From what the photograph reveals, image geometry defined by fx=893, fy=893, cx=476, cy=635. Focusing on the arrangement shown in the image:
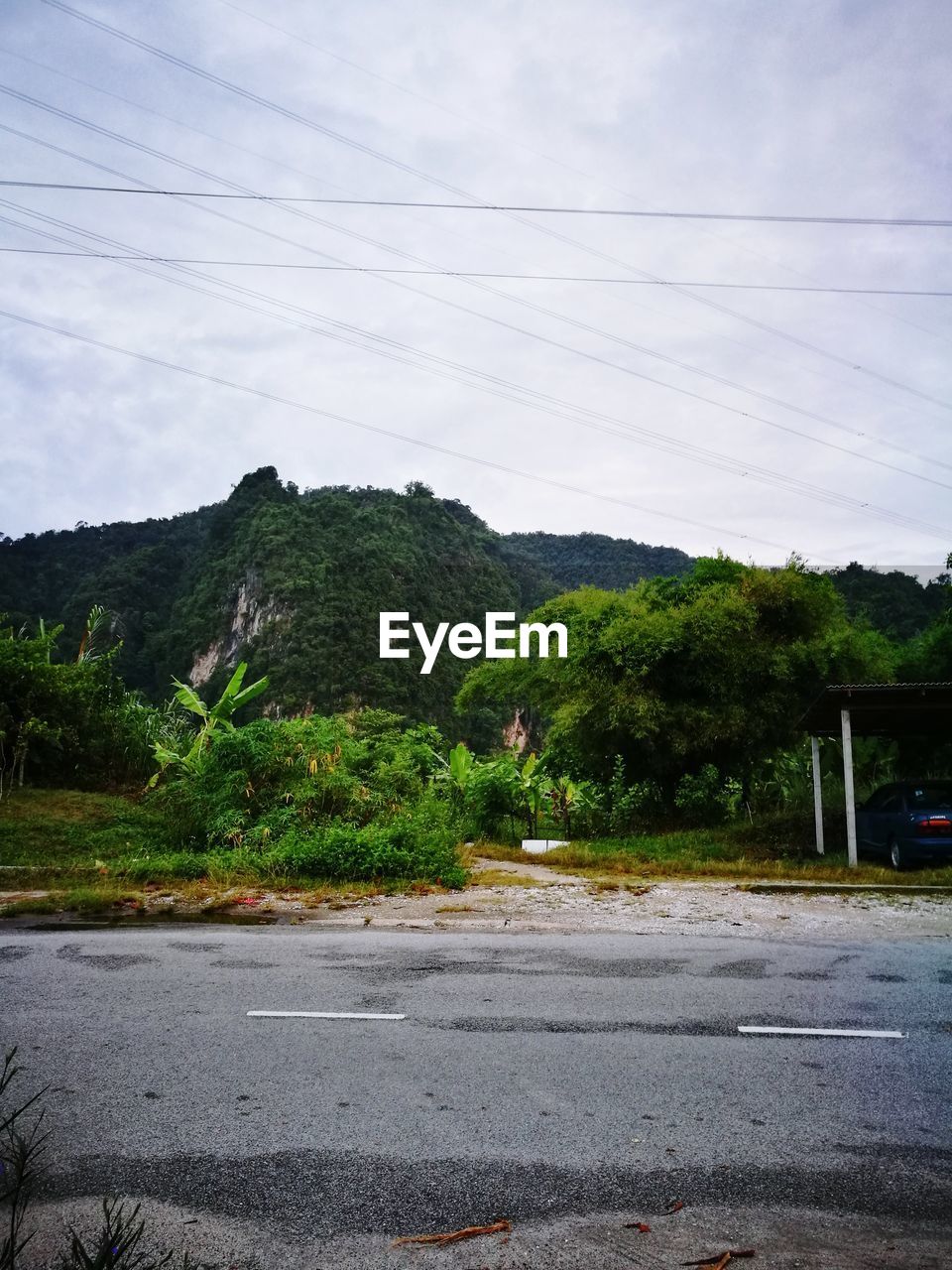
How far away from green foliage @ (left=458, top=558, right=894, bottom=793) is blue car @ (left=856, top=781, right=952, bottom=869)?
15.7 ft

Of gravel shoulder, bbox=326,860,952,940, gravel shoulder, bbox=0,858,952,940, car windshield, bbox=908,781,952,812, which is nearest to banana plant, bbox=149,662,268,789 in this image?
gravel shoulder, bbox=0,858,952,940

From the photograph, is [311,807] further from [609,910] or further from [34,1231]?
[34,1231]

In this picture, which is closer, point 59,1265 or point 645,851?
point 59,1265

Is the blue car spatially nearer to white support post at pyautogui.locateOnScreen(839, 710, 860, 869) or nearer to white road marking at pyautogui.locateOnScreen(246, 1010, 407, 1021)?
white support post at pyautogui.locateOnScreen(839, 710, 860, 869)

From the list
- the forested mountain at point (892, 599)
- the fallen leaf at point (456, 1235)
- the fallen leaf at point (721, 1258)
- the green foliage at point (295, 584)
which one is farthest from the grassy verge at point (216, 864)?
the green foliage at point (295, 584)

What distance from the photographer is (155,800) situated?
715 inches

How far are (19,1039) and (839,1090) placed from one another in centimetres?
480

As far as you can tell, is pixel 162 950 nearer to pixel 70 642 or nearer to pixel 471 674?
pixel 471 674

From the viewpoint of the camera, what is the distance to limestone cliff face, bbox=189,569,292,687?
221 feet

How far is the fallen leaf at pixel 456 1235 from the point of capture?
330 centimetres

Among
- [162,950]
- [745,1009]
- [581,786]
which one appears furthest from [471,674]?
[745,1009]

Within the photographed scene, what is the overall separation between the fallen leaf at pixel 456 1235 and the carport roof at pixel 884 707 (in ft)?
39.0

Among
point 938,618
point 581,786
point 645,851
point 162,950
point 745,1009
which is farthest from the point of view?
point 938,618

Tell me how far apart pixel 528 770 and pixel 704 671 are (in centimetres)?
519
